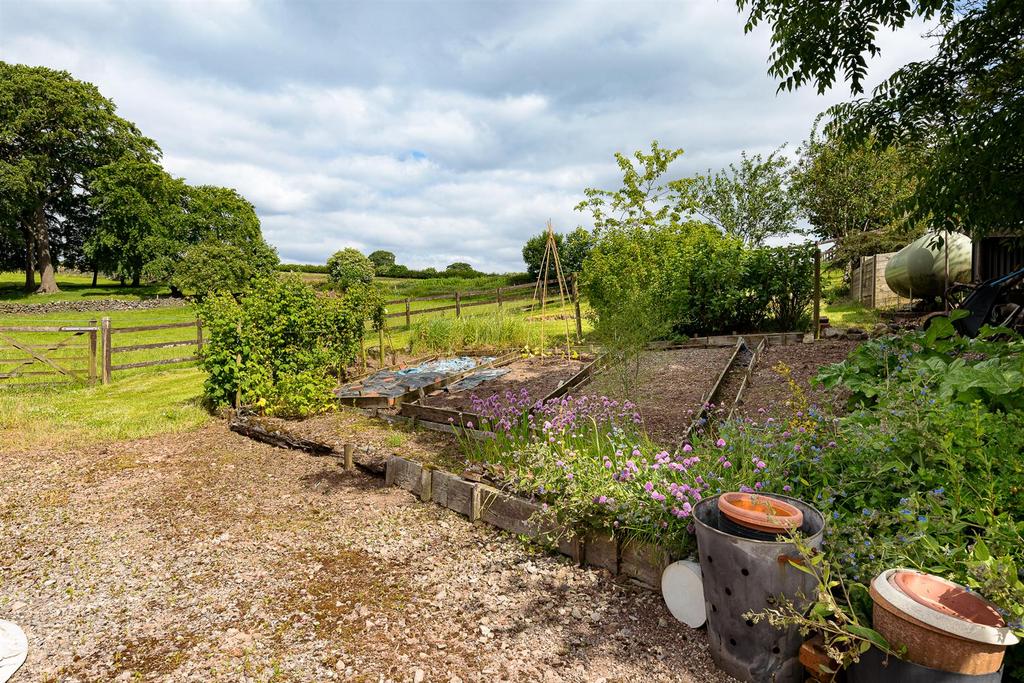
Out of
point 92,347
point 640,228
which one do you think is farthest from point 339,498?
point 640,228

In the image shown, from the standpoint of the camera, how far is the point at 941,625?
1504 millimetres

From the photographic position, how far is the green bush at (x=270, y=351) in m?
6.53

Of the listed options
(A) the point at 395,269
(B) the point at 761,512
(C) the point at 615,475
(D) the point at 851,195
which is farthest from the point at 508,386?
(A) the point at 395,269

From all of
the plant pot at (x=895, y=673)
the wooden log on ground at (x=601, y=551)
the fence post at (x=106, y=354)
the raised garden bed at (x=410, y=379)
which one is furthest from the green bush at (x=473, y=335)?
the plant pot at (x=895, y=673)

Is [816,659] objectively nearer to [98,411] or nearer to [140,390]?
[98,411]

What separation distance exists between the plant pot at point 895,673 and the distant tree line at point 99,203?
29295mm

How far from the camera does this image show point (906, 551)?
1.97 m

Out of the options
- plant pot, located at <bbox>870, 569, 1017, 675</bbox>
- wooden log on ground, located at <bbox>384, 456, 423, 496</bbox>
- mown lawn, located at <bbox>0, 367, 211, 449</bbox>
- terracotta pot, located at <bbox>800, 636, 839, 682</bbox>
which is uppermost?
plant pot, located at <bbox>870, 569, 1017, 675</bbox>

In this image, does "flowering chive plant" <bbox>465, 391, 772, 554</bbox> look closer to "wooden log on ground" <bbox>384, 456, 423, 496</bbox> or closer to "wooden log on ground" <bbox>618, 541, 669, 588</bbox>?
"wooden log on ground" <bbox>618, 541, 669, 588</bbox>

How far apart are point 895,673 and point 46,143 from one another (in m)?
38.2

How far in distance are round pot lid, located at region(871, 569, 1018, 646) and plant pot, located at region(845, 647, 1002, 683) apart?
15 cm

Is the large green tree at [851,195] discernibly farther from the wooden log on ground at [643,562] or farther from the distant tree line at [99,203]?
the distant tree line at [99,203]

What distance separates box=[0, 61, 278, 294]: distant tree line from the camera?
26125mm

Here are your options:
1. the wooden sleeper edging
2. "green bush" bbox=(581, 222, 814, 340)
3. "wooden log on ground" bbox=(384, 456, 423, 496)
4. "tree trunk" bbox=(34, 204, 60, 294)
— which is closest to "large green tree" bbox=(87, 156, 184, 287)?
"tree trunk" bbox=(34, 204, 60, 294)
